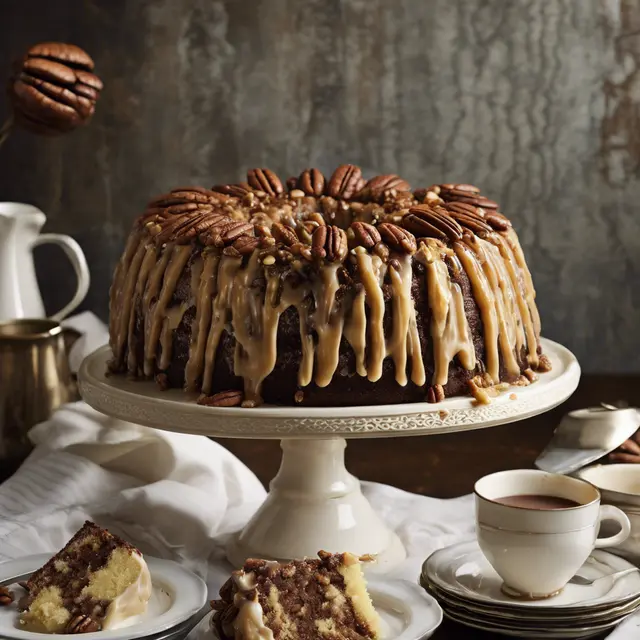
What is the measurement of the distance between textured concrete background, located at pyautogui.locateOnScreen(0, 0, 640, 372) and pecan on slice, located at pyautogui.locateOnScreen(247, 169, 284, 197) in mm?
865

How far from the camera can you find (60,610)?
1.44m

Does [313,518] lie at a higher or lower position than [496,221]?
lower

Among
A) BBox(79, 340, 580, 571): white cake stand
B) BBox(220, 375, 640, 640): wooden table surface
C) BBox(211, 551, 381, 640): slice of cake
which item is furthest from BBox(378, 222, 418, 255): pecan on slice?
BBox(220, 375, 640, 640): wooden table surface

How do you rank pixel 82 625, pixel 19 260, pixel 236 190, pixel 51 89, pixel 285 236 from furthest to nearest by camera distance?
pixel 19 260
pixel 51 89
pixel 236 190
pixel 285 236
pixel 82 625

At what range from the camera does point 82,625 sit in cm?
141

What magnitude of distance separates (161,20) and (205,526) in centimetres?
148

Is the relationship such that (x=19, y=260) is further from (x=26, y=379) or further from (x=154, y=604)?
(x=154, y=604)

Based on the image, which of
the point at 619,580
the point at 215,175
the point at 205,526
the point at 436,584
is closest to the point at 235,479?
the point at 205,526

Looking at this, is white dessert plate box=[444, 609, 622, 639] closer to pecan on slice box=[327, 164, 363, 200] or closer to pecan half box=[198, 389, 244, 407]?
pecan half box=[198, 389, 244, 407]

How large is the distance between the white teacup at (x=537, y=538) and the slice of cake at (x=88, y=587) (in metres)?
0.45

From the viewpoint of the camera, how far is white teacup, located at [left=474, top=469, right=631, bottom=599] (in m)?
1.46

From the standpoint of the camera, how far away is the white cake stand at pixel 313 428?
62.3 inches

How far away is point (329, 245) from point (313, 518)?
47cm

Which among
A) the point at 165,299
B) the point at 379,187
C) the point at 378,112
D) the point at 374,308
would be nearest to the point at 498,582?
the point at 374,308
